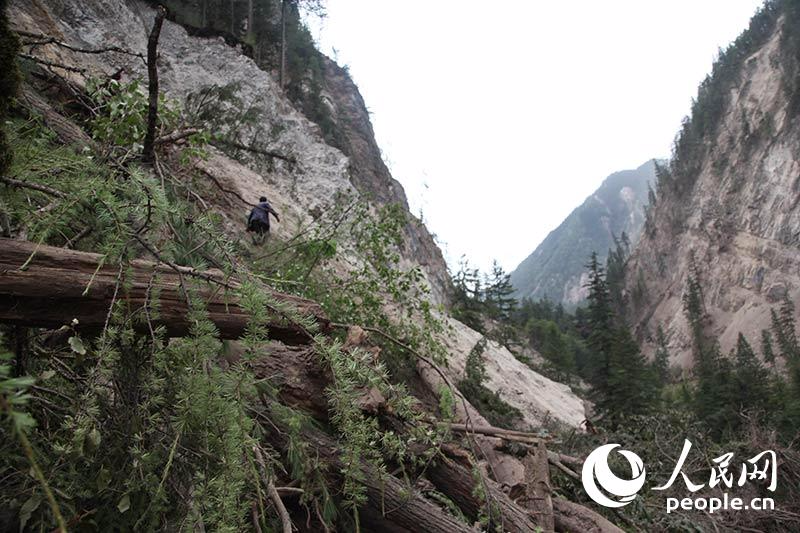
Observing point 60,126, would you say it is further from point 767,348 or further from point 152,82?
point 767,348

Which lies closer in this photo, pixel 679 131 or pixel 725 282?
pixel 725 282

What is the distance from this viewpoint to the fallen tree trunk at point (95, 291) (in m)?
1.41

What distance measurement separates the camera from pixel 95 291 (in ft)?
4.97

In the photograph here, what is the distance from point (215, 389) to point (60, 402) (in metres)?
0.84

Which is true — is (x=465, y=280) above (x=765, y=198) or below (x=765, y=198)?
below

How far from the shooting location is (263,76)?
17.5m

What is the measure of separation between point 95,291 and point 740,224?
67478 millimetres

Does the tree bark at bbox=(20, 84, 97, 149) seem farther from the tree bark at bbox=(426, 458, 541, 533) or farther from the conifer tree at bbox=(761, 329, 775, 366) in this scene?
the conifer tree at bbox=(761, 329, 775, 366)

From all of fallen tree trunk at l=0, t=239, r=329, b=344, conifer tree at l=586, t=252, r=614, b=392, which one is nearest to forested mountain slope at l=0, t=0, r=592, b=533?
fallen tree trunk at l=0, t=239, r=329, b=344

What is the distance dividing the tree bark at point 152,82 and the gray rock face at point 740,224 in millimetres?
59208

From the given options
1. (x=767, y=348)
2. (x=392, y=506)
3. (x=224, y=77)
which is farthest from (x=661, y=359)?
(x=392, y=506)

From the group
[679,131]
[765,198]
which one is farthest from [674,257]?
[679,131]

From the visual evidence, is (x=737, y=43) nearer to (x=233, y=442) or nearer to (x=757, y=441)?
(x=757, y=441)

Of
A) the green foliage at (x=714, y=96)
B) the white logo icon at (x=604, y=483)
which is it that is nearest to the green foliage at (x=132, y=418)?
the white logo icon at (x=604, y=483)
